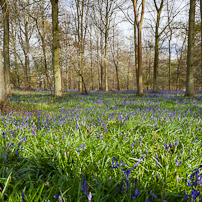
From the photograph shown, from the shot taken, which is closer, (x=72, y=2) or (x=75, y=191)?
(x=75, y=191)

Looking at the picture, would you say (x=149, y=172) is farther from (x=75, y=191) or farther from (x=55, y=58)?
(x=55, y=58)

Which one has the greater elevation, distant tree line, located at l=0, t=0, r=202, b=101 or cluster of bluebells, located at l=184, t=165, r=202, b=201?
distant tree line, located at l=0, t=0, r=202, b=101

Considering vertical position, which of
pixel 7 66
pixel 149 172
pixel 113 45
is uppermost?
pixel 113 45

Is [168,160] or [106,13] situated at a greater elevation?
[106,13]

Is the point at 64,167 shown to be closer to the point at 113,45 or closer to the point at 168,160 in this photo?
the point at 168,160

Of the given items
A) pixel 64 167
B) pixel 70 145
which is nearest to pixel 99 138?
pixel 70 145

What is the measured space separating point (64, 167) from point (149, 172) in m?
1.11

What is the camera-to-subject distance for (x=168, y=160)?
76.5 inches

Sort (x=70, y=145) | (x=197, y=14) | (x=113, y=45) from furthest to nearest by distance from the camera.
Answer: (x=113, y=45), (x=197, y=14), (x=70, y=145)

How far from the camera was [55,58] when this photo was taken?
33.1 feet

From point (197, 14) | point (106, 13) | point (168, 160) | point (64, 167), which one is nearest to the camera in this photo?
point (64, 167)

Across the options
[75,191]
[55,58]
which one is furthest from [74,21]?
[75,191]

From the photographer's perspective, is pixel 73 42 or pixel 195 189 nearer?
pixel 195 189

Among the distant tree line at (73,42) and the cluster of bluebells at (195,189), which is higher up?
the distant tree line at (73,42)
